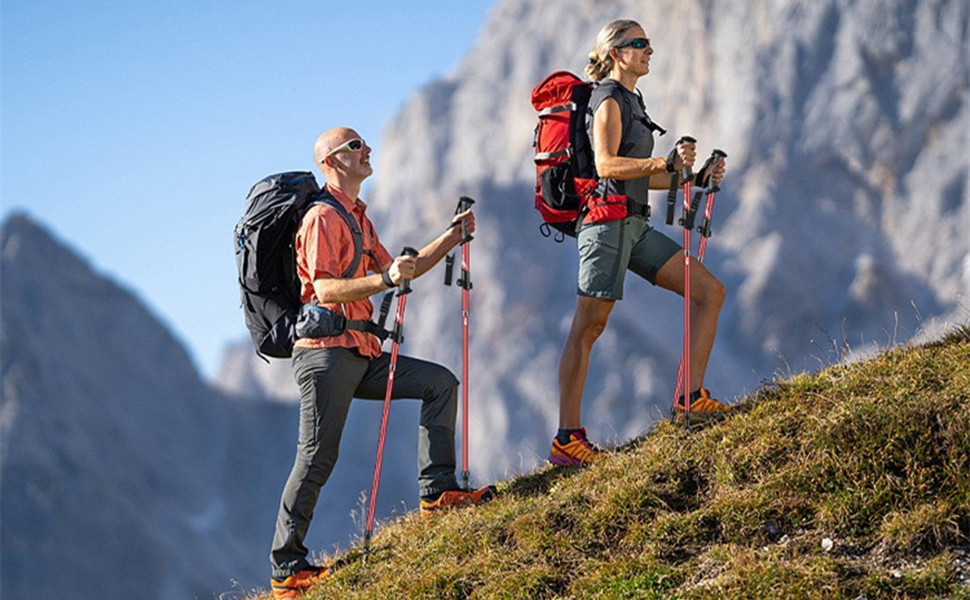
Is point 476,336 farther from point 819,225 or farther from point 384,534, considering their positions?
point 384,534

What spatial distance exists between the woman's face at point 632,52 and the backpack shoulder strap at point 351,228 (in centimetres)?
277

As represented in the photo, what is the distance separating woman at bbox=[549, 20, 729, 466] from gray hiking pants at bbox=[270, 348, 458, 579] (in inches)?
43.7

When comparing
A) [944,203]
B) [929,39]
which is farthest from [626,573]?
[929,39]

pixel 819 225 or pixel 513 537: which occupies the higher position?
pixel 819 225

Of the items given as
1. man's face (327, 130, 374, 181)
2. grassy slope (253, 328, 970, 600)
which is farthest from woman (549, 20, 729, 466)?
man's face (327, 130, 374, 181)

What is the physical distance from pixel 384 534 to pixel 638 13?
188 m

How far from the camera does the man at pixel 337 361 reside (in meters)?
9.83

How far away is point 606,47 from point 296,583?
5.39 m

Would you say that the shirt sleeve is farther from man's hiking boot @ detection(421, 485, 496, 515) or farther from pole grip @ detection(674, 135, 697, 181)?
pole grip @ detection(674, 135, 697, 181)

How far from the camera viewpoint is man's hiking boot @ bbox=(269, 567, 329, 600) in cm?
1022

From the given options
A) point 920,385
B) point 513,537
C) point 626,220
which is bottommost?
point 513,537

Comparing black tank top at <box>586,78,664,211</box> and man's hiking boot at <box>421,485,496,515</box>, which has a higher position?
black tank top at <box>586,78,664,211</box>

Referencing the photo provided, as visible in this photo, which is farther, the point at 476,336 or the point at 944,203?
the point at 476,336

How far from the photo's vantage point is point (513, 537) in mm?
9461
